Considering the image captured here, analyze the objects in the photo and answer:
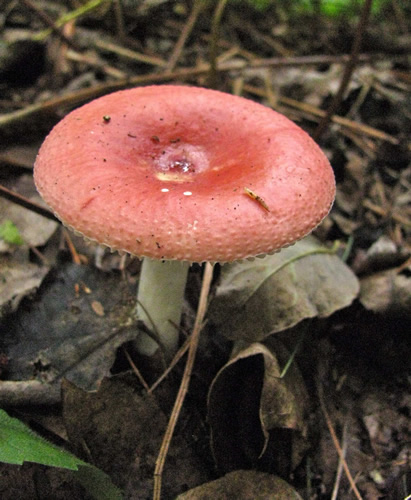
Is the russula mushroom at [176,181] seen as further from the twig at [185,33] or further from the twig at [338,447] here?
the twig at [185,33]

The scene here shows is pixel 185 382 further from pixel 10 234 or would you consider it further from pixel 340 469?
pixel 10 234

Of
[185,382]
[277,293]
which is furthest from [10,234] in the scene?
[277,293]

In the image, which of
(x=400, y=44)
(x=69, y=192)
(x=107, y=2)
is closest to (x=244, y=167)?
(x=69, y=192)

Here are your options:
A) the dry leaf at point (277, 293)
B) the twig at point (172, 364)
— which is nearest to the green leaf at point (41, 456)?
the twig at point (172, 364)

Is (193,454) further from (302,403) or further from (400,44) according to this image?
(400,44)

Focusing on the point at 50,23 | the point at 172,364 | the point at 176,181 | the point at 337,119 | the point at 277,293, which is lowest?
the point at 172,364

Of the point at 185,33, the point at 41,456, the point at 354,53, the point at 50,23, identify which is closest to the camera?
the point at 41,456
